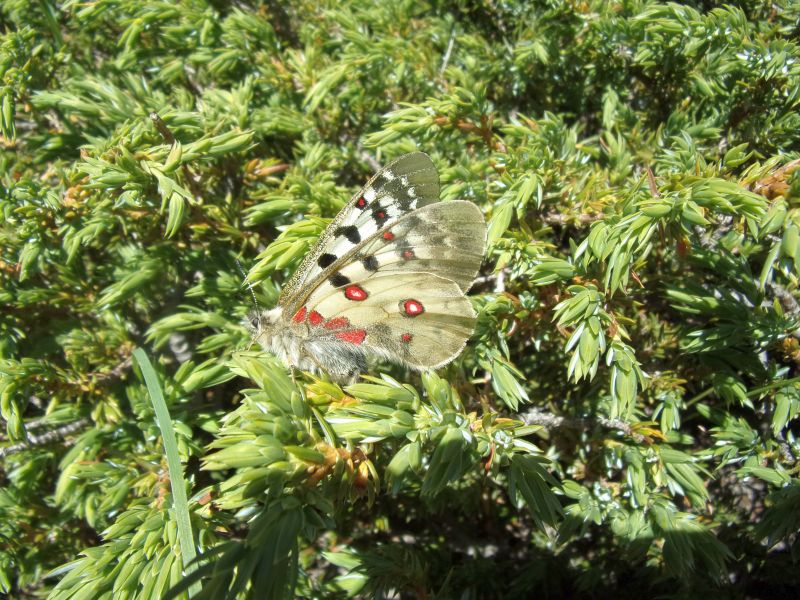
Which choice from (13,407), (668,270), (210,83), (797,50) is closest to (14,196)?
(13,407)

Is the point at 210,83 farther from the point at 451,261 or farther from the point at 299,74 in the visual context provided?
the point at 451,261

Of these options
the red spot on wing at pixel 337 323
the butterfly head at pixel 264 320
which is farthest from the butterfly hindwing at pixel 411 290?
the butterfly head at pixel 264 320

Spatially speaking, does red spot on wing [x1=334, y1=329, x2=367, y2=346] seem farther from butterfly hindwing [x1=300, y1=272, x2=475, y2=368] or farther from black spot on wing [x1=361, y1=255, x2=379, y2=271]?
black spot on wing [x1=361, y1=255, x2=379, y2=271]

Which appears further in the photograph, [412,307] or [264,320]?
[264,320]

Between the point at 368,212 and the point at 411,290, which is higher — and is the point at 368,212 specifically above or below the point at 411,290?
above

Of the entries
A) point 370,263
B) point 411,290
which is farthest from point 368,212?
point 411,290

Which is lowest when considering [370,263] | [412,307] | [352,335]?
[352,335]

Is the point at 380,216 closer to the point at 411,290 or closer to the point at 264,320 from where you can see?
the point at 411,290

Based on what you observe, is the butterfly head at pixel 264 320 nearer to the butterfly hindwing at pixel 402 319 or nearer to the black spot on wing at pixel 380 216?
the butterfly hindwing at pixel 402 319
